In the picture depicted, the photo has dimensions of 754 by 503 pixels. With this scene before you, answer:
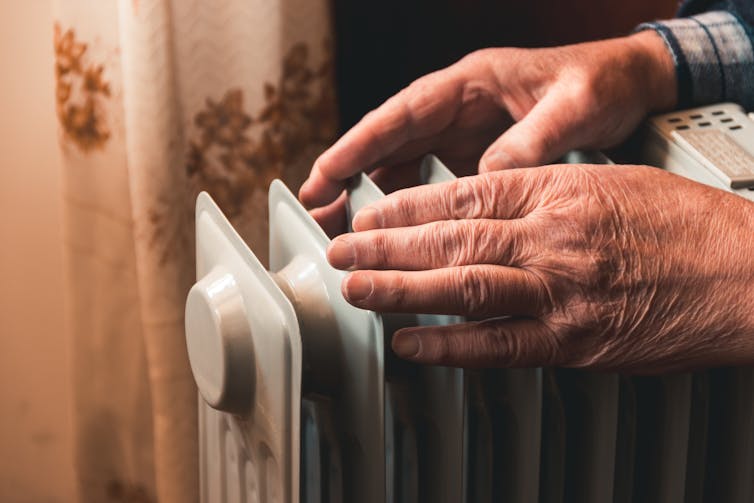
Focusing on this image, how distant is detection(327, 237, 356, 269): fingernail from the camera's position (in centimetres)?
62

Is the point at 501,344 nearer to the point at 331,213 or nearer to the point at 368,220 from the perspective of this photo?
the point at 368,220

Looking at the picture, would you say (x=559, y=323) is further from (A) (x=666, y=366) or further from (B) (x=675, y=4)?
(B) (x=675, y=4)

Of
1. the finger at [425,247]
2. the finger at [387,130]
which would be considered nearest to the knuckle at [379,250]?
the finger at [425,247]

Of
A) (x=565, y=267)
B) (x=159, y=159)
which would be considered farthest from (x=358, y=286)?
(x=159, y=159)

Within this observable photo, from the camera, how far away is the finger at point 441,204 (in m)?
0.65

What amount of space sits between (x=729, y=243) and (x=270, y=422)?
37 centimetres

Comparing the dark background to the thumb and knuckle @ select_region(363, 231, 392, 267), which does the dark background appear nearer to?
the thumb

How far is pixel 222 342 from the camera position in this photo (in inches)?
25.2

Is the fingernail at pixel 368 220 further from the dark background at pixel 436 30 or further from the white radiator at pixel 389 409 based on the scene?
the dark background at pixel 436 30

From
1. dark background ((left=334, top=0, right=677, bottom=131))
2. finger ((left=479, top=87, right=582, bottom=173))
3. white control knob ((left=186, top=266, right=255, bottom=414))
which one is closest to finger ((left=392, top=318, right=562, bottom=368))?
white control knob ((left=186, top=266, right=255, bottom=414))

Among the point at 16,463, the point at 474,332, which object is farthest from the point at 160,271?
the point at 474,332

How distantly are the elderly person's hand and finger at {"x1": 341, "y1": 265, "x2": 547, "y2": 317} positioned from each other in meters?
0.23

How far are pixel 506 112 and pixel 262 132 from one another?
13.1 inches

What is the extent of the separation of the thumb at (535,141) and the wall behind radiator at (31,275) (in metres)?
0.66
